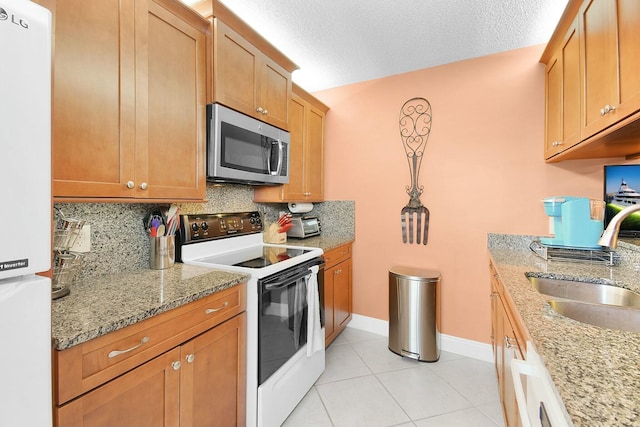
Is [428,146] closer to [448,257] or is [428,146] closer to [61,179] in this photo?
[448,257]

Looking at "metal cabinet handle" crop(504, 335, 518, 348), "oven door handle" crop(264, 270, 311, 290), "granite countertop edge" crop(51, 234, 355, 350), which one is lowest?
"metal cabinet handle" crop(504, 335, 518, 348)

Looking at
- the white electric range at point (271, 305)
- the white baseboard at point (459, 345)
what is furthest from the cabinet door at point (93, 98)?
the white baseboard at point (459, 345)

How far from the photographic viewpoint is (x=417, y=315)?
2.29 m

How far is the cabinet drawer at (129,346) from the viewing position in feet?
2.54

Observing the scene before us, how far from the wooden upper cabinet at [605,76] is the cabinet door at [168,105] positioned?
189 cm

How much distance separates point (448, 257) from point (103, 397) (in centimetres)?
244

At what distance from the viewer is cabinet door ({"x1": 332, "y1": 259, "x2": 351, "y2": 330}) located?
254 cm

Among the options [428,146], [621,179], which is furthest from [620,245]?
[428,146]

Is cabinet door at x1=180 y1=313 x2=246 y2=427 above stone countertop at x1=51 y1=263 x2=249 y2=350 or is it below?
below

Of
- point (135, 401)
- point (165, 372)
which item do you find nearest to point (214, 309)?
point (165, 372)

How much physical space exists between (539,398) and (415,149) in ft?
7.26

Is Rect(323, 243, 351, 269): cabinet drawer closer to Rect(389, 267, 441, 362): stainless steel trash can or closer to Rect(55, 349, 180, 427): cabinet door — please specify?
Rect(389, 267, 441, 362): stainless steel trash can

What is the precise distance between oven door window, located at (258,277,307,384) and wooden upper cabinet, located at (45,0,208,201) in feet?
2.34

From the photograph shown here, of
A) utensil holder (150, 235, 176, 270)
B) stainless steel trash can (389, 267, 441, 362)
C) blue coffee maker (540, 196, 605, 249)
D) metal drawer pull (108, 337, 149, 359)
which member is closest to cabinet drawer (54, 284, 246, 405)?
metal drawer pull (108, 337, 149, 359)
